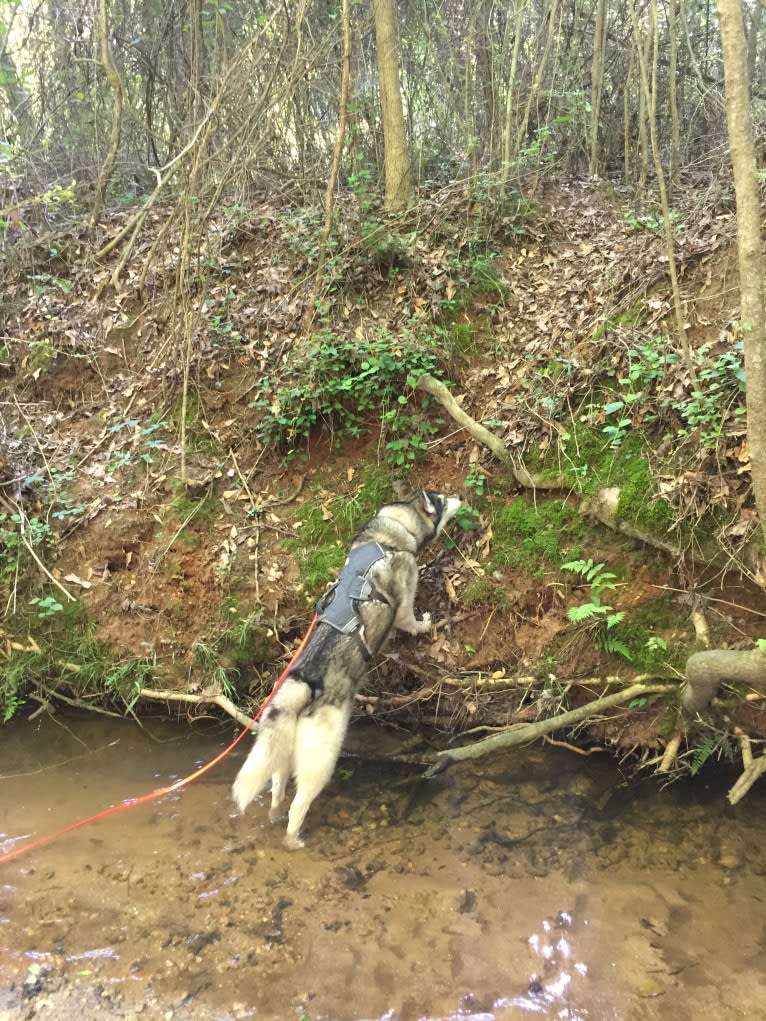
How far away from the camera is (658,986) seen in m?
2.97

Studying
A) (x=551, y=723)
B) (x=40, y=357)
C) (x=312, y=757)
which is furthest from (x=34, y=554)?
(x=551, y=723)

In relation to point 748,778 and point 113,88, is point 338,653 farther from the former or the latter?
point 113,88

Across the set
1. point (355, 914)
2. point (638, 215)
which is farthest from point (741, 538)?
point (638, 215)

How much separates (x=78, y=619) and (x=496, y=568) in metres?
3.83

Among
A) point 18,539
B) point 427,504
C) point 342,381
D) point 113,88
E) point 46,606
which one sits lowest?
point 46,606

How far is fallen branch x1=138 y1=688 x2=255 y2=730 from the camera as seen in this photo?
184 inches

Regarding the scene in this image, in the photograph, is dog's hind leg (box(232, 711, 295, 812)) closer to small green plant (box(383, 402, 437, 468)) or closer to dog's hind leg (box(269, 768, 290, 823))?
dog's hind leg (box(269, 768, 290, 823))

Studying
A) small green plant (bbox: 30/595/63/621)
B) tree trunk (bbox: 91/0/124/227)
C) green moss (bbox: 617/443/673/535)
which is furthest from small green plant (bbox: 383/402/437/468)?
tree trunk (bbox: 91/0/124/227)

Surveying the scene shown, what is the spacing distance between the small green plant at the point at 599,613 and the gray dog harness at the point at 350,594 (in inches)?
57.8

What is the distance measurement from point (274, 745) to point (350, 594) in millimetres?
1123

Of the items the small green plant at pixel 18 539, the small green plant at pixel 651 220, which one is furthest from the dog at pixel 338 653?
the small green plant at pixel 651 220

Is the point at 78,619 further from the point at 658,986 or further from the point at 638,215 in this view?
the point at 638,215

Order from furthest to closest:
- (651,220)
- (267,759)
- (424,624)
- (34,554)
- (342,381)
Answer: (651,220)
(342,381)
(34,554)
(424,624)
(267,759)

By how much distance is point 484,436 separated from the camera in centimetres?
524
